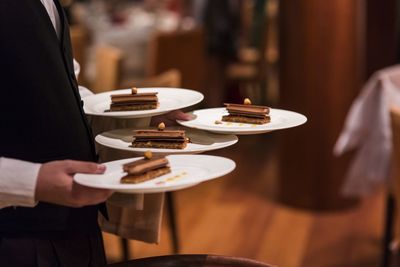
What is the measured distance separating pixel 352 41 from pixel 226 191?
3.59ft

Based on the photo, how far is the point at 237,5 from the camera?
211 inches

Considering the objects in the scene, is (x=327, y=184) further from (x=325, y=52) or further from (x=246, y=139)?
(x=246, y=139)

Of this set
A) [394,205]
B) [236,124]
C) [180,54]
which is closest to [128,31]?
[180,54]

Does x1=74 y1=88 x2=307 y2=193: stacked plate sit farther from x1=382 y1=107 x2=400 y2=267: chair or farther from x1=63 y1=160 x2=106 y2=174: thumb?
x1=382 y1=107 x2=400 y2=267: chair

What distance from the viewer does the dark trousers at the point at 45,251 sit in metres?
1.10

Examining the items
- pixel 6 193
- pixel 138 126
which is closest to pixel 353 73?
pixel 138 126

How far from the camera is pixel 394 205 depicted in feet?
8.82

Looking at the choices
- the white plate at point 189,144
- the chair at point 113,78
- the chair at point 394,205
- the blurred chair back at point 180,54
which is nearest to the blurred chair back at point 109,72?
the chair at point 113,78

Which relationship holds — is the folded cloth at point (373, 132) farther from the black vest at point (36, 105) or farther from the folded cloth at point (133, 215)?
the black vest at point (36, 105)

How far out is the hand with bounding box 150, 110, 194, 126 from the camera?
1.21 m

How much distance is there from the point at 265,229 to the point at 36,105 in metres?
2.43

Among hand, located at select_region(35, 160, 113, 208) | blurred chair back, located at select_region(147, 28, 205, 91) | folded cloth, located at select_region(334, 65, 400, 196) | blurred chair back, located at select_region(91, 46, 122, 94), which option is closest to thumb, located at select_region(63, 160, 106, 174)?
hand, located at select_region(35, 160, 113, 208)

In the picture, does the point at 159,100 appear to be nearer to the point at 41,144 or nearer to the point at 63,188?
the point at 41,144

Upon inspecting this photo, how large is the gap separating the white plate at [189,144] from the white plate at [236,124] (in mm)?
18
